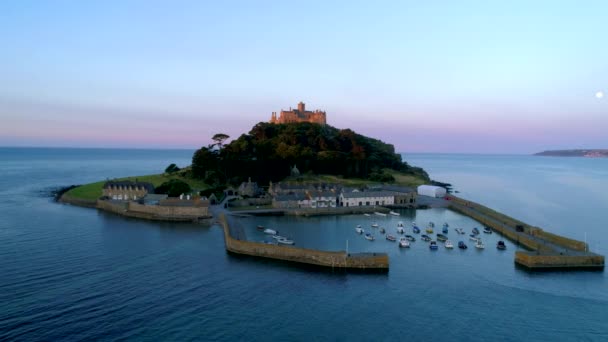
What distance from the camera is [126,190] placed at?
1916 inches

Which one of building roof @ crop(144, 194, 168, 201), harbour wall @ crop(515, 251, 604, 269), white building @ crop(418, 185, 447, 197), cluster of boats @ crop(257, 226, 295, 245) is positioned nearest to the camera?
harbour wall @ crop(515, 251, 604, 269)

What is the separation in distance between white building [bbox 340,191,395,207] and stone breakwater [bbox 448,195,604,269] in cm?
1322

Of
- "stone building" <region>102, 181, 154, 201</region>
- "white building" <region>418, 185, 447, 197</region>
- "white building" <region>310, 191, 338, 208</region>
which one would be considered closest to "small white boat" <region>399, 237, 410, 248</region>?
"white building" <region>310, 191, 338, 208</region>

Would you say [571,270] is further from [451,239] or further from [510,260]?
[451,239]

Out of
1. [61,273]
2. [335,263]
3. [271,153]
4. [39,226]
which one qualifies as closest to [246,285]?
[335,263]

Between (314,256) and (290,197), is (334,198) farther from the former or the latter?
(314,256)

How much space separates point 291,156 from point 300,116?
102 ft

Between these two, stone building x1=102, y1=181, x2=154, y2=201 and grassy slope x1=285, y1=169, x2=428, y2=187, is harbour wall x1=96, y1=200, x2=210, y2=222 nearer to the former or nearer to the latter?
stone building x1=102, y1=181, x2=154, y2=201

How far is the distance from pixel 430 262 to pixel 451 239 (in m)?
7.50

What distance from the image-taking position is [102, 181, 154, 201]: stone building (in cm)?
4816

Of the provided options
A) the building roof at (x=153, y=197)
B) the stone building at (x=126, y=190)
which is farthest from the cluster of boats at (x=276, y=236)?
the stone building at (x=126, y=190)

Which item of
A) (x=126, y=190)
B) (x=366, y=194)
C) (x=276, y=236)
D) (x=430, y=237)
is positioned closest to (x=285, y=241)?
(x=276, y=236)

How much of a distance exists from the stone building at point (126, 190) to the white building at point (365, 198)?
2450 centimetres

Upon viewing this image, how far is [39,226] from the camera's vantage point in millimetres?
35438
